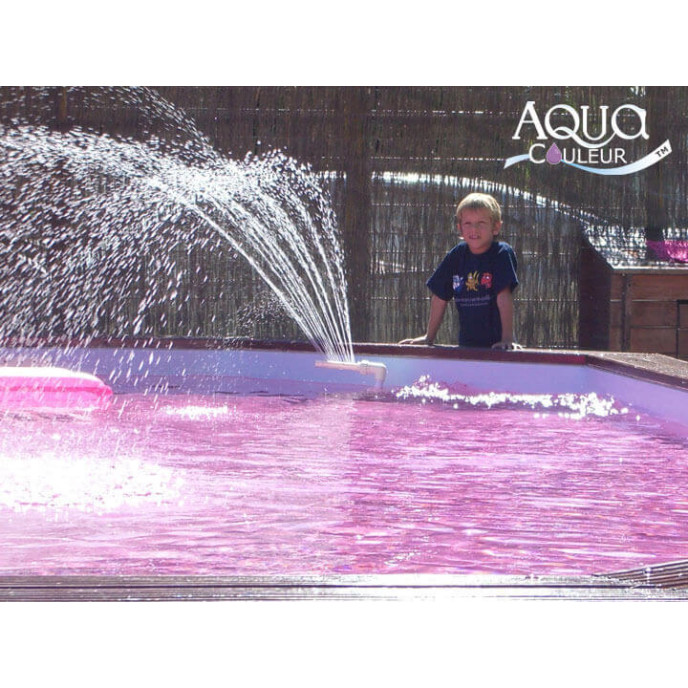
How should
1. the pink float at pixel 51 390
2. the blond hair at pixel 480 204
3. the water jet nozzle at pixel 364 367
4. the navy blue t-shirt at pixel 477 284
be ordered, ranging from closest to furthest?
the pink float at pixel 51 390 → the blond hair at pixel 480 204 → the navy blue t-shirt at pixel 477 284 → the water jet nozzle at pixel 364 367

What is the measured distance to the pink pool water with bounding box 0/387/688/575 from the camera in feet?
9.24

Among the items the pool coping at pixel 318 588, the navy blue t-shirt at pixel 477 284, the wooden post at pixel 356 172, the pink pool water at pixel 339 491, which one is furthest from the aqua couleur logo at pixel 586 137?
the pool coping at pixel 318 588

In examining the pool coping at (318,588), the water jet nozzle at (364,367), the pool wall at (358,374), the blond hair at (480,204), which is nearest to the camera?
the pool coping at (318,588)

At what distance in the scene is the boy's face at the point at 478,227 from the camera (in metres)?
6.06

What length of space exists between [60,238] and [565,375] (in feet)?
14.6

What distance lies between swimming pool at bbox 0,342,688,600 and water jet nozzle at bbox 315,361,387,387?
0.32ft

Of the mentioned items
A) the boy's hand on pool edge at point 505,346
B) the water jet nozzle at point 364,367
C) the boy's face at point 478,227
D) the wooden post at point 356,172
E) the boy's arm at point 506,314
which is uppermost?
the wooden post at point 356,172

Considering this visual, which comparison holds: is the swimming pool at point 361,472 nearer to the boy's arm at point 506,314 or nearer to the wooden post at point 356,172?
the boy's arm at point 506,314

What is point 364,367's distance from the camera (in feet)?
21.5

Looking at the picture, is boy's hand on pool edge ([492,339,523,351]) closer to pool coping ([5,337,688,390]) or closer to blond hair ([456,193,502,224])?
pool coping ([5,337,688,390])

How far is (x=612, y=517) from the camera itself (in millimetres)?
3299

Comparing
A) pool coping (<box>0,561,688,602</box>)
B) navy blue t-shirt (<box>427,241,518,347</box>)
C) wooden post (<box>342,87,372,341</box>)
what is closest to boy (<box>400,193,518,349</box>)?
navy blue t-shirt (<box>427,241,518,347</box>)

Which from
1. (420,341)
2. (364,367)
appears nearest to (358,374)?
(364,367)

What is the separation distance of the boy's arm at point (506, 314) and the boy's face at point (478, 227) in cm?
30
